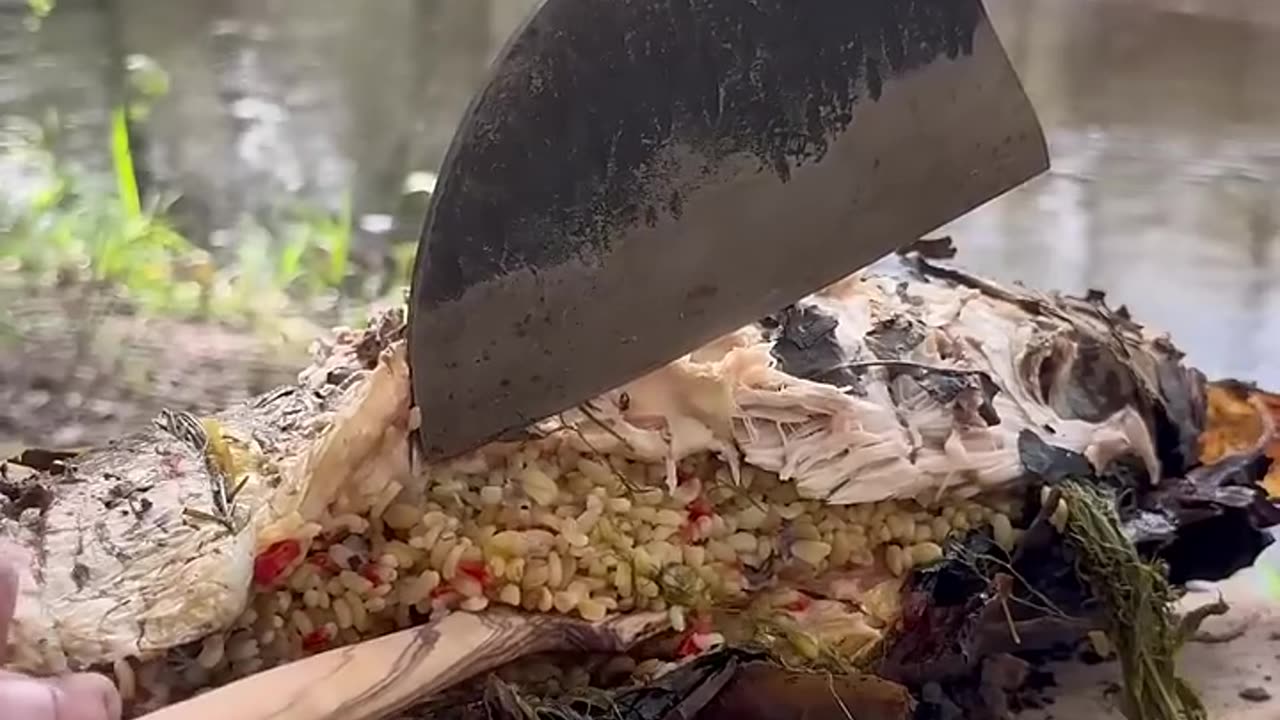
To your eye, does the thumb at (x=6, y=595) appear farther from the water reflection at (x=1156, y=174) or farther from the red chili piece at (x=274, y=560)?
the water reflection at (x=1156, y=174)

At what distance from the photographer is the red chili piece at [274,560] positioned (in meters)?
0.65

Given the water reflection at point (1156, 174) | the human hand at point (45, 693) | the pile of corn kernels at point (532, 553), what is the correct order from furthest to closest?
1. the water reflection at point (1156, 174)
2. the pile of corn kernels at point (532, 553)
3. the human hand at point (45, 693)

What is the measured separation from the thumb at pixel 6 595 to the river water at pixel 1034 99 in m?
0.84

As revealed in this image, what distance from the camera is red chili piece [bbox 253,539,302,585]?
65 centimetres

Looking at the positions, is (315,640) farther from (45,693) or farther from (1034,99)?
(1034,99)

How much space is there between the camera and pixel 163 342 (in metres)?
1.18

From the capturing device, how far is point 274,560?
25.6 inches

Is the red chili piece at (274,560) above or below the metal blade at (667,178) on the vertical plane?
below

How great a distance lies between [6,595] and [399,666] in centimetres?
16

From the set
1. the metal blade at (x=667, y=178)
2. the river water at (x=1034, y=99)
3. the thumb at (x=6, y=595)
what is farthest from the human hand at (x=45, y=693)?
the river water at (x=1034, y=99)

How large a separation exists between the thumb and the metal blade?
17 centimetres

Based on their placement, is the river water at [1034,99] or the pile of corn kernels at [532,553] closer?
the pile of corn kernels at [532,553]

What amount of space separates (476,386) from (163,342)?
2.04ft

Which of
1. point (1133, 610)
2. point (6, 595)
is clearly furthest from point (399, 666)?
point (1133, 610)
